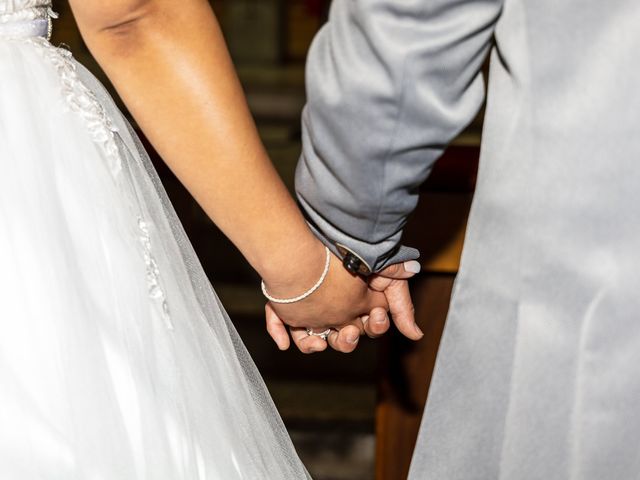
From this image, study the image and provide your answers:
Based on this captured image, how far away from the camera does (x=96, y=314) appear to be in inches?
47.4

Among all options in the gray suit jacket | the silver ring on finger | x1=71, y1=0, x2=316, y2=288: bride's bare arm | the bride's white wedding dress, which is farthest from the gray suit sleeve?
the silver ring on finger

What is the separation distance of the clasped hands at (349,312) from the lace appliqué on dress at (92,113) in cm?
24

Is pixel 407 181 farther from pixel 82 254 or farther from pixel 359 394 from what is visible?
pixel 359 394

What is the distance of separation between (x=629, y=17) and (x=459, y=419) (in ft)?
1.39

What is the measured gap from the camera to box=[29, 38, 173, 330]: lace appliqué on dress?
129 centimetres

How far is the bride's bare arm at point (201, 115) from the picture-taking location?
1253 mm

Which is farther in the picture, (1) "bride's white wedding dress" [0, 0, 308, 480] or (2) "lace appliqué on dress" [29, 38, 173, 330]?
(2) "lace appliqué on dress" [29, 38, 173, 330]

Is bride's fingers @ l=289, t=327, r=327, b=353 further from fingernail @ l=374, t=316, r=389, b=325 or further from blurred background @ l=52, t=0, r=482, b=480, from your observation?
blurred background @ l=52, t=0, r=482, b=480

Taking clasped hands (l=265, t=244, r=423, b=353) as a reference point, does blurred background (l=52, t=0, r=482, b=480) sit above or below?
below

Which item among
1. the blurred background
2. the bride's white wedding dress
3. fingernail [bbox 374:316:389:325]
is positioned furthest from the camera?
the blurred background

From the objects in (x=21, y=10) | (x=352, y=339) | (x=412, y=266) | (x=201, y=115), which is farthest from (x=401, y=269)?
(x=21, y=10)

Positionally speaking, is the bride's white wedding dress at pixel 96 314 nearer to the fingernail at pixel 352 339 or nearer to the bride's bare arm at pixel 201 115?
the bride's bare arm at pixel 201 115

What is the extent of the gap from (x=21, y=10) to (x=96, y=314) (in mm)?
370

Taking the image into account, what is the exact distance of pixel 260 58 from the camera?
12.0 meters
